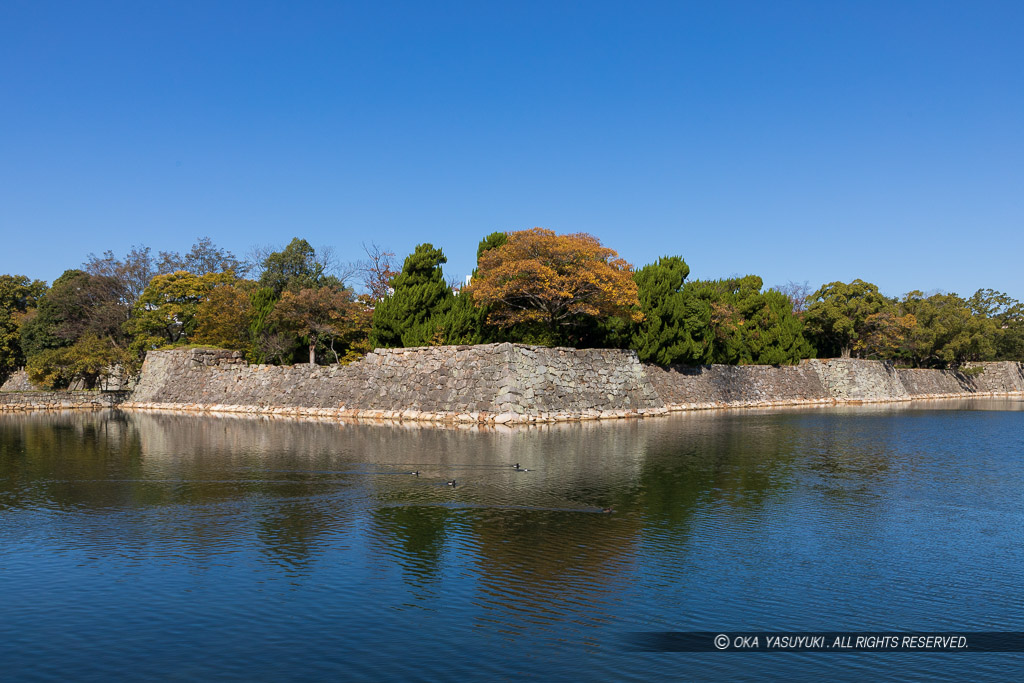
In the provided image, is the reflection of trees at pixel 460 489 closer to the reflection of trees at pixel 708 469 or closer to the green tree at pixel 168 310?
the reflection of trees at pixel 708 469

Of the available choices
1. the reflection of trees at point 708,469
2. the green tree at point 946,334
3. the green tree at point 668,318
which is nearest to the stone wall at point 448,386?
the green tree at point 668,318

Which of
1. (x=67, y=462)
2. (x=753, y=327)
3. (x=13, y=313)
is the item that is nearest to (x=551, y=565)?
(x=67, y=462)

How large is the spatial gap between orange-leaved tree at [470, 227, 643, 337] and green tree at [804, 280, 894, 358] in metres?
28.0

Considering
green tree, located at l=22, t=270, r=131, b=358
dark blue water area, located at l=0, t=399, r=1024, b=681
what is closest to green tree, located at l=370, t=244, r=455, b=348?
dark blue water area, located at l=0, t=399, r=1024, b=681

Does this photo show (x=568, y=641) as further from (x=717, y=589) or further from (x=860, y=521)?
(x=860, y=521)

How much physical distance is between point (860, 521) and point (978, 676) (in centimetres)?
635

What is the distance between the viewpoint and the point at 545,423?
3172 centimetres

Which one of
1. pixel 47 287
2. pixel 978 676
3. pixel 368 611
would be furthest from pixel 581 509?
pixel 47 287

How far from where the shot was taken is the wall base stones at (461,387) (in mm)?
32469

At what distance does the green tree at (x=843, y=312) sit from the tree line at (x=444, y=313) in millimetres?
114

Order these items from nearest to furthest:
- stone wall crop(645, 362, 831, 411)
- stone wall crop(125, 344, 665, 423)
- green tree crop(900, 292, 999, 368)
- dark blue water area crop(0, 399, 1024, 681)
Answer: dark blue water area crop(0, 399, 1024, 681), stone wall crop(125, 344, 665, 423), stone wall crop(645, 362, 831, 411), green tree crop(900, 292, 999, 368)

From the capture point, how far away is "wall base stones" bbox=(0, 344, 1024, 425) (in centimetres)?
3247

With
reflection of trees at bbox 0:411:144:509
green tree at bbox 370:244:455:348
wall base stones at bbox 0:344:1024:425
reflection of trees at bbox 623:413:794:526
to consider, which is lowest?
reflection of trees at bbox 0:411:144:509

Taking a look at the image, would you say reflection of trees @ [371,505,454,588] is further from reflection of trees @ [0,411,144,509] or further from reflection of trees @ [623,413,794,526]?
reflection of trees @ [0,411,144,509]
